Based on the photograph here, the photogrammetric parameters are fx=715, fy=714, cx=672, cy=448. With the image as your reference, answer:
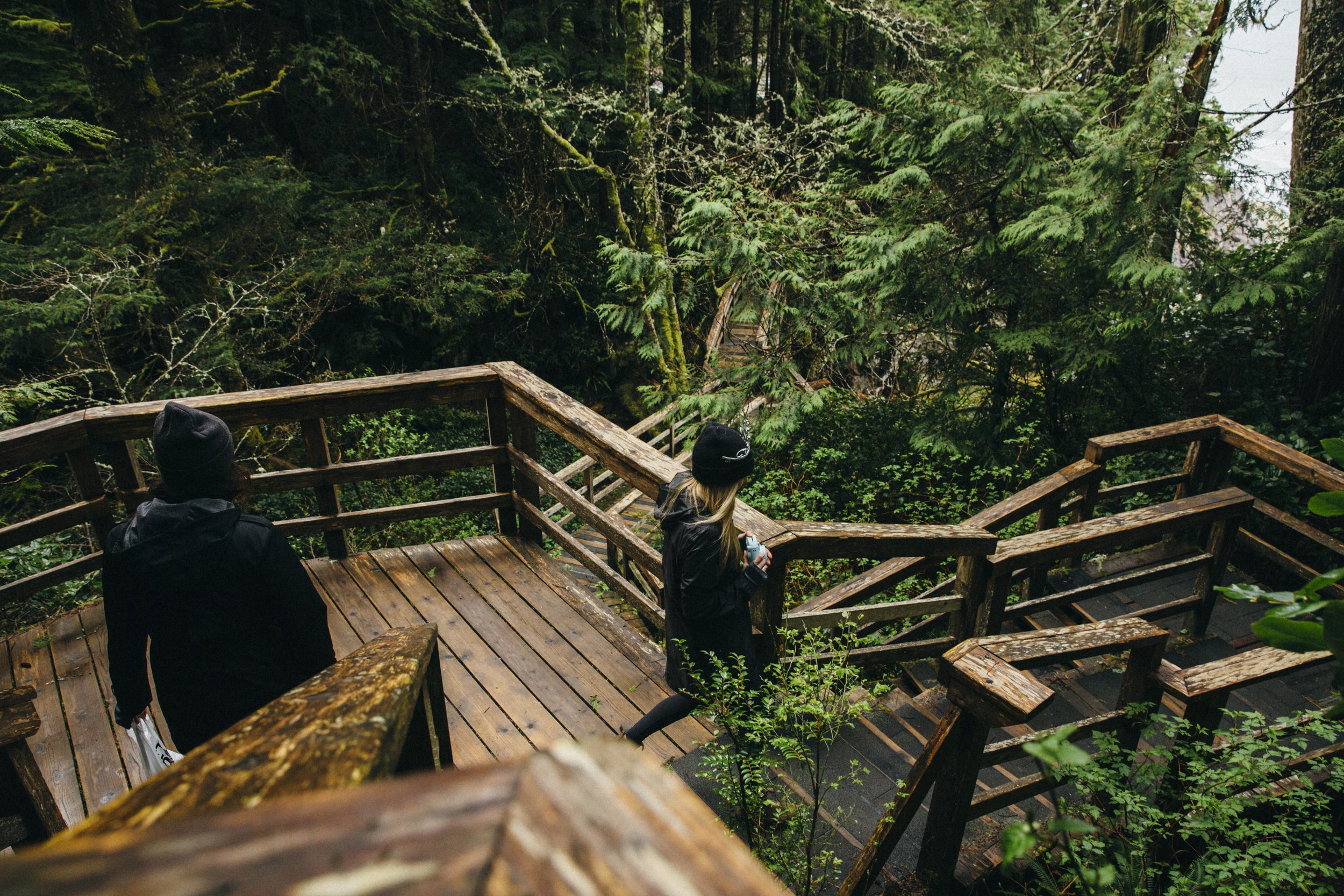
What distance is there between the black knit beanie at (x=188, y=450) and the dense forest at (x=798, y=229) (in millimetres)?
1936

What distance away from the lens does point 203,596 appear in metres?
2.15

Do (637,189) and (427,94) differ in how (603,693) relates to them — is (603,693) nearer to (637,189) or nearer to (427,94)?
(637,189)

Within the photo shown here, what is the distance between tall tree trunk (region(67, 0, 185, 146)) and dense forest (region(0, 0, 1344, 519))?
1.5 inches

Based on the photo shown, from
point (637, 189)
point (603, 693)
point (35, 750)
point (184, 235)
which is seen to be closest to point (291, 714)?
point (603, 693)

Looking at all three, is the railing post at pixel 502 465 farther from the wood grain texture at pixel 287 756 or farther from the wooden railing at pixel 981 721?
the wood grain texture at pixel 287 756

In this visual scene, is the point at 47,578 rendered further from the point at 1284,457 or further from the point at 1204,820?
the point at 1284,457

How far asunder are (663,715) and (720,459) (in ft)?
3.51

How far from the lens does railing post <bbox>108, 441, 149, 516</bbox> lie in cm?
349

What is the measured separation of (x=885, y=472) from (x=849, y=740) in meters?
4.71

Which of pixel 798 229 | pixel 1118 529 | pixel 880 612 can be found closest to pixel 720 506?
pixel 880 612

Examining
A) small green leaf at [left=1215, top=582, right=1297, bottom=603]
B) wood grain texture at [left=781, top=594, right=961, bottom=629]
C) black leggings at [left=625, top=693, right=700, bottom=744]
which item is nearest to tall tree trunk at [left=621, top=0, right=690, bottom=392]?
wood grain texture at [left=781, top=594, right=961, bottom=629]

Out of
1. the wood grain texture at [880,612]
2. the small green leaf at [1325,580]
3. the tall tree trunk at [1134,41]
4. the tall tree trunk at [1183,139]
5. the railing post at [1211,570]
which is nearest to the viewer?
the small green leaf at [1325,580]

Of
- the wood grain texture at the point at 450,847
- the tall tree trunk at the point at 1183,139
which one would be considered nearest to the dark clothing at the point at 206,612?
the wood grain texture at the point at 450,847

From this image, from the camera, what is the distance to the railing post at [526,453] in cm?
407
